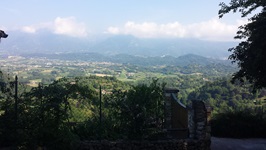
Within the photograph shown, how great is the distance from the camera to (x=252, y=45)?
12.5m

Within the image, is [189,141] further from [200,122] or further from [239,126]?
[239,126]

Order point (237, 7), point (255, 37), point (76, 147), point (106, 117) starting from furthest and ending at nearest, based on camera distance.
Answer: point (237, 7) → point (255, 37) → point (106, 117) → point (76, 147)

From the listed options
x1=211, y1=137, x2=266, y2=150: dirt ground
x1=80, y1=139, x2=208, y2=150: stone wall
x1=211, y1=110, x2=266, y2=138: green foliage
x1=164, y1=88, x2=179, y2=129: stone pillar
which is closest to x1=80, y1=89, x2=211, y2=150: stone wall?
x1=80, y1=139, x2=208, y2=150: stone wall

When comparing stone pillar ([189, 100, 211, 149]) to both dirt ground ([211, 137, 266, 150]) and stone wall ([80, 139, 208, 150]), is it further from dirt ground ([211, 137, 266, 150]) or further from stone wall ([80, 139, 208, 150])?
dirt ground ([211, 137, 266, 150])

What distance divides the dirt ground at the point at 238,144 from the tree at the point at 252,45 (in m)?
2.79

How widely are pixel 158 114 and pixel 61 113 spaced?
317cm

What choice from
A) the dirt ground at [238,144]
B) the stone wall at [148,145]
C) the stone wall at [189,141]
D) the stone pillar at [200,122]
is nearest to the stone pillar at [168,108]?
the stone wall at [189,141]

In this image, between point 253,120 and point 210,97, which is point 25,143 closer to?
point 253,120

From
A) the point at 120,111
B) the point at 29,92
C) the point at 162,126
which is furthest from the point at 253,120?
the point at 29,92

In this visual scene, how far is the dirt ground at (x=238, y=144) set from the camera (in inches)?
416

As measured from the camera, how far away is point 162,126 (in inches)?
402

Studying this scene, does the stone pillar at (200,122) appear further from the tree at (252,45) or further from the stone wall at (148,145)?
the tree at (252,45)

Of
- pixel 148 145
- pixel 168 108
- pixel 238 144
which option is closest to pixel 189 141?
pixel 148 145

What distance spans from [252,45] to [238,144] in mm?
4079
